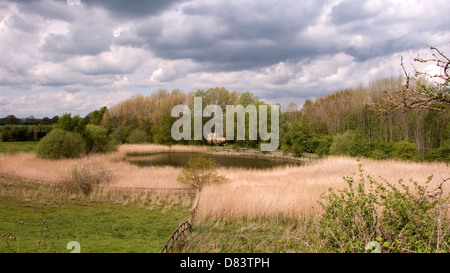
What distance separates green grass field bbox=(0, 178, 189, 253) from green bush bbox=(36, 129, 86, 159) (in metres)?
10.7

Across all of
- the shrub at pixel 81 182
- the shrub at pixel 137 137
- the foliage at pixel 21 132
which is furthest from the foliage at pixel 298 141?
the foliage at pixel 21 132

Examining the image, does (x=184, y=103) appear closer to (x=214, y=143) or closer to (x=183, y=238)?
(x=214, y=143)

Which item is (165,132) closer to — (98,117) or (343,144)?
(98,117)

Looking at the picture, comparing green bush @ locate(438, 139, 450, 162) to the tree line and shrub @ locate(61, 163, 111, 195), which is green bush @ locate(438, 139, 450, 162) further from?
shrub @ locate(61, 163, 111, 195)

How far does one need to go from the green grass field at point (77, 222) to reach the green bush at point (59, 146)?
422 inches

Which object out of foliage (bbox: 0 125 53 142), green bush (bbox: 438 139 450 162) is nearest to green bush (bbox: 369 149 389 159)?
green bush (bbox: 438 139 450 162)

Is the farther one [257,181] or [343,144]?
[343,144]

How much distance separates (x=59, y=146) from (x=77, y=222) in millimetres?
17991

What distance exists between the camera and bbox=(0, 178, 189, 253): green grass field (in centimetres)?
610

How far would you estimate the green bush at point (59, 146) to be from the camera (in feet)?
78.3

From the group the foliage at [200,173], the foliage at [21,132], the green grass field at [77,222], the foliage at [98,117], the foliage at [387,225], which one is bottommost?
the green grass field at [77,222]

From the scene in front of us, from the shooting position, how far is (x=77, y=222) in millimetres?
8734

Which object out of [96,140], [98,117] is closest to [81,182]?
[96,140]

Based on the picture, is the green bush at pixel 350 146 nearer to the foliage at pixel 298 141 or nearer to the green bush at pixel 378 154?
the green bush at pixel 378 154
